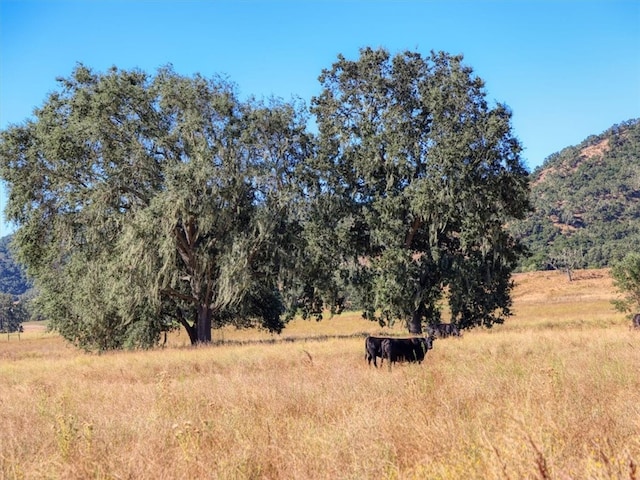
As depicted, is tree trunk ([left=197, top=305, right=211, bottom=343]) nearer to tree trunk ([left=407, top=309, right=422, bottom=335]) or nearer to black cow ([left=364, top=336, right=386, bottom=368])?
tree trunk ([left=407, top=309, right=422, bottom=335])

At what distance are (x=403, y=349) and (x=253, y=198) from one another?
11.3 metres

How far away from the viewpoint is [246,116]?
23203mm

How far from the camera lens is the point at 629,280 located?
3125 cm

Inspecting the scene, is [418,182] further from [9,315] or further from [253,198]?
[9,315]

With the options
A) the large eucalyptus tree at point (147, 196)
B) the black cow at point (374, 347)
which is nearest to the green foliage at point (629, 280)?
the large eucalyptus tree at point (147, 196)

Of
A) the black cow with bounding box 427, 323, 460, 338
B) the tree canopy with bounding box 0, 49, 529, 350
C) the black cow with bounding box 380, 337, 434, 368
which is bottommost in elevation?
the black cow with bounding box 427, 323, 460, 338

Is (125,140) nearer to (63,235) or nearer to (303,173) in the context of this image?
(63,235)

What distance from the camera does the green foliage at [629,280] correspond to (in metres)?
31.0

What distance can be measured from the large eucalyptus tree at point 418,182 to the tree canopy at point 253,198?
81mm

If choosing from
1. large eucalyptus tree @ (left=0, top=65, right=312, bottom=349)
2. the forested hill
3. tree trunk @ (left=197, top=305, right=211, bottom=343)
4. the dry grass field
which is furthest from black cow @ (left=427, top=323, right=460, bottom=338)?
the forested hill

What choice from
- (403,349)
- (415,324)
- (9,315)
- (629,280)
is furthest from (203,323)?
(9,315)

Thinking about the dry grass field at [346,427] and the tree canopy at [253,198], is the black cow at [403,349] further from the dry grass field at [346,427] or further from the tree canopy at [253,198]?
the tree canopy at [253,198]

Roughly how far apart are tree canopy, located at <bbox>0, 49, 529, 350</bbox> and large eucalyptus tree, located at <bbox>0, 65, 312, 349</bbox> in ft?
0.26

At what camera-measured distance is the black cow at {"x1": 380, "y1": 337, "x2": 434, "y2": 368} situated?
1412 centimetres
